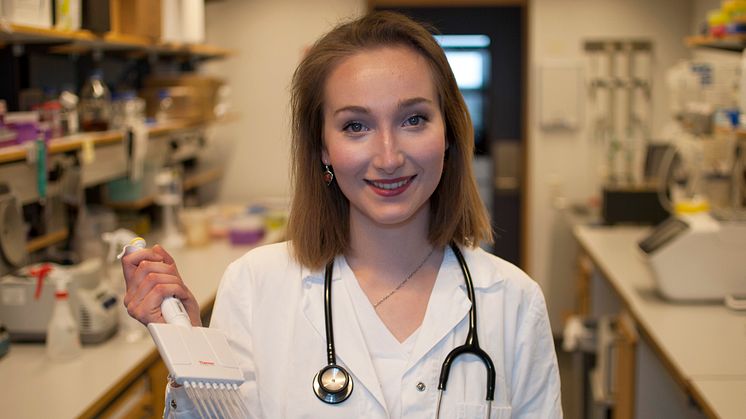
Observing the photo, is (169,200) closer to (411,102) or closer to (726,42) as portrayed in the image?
(726,42)

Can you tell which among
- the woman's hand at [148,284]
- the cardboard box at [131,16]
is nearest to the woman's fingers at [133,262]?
the woman's hand at [148,284]

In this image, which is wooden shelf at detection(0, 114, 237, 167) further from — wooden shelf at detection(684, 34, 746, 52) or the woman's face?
wooden shelf at detection(684, 34, 746, 52)

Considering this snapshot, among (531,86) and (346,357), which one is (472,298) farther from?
(531,86)

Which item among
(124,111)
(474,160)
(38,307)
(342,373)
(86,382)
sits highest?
(124,111)

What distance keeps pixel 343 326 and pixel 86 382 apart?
43.4 inches

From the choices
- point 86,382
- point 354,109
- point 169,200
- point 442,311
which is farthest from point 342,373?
point 169,200

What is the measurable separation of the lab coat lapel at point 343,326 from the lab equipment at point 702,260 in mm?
1836

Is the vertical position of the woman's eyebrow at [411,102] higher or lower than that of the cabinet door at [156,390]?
higher

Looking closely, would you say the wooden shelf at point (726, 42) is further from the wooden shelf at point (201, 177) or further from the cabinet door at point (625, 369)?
the wooden shelf at point (201, 177)

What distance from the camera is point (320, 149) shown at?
64.2 inches

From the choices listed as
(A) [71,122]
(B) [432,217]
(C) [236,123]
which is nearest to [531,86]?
(C) [236,123]

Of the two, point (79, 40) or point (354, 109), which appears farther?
point (79, 40)

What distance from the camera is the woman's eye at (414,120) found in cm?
150

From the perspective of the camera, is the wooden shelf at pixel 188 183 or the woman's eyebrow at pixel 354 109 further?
the wooden shelf at pixel 188 183
